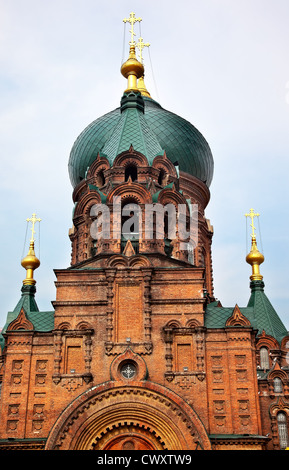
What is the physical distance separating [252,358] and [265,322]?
21.5 ft

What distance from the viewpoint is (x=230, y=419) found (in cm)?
1647

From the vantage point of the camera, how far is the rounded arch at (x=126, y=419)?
16.2m

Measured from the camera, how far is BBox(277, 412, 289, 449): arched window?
18.8 metres

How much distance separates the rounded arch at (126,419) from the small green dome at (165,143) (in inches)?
455

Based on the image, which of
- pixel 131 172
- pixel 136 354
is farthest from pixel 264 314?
pixel 136 354

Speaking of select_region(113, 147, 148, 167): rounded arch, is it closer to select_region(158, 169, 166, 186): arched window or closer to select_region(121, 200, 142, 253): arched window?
select_region(158, 169, 166, 186): arched window

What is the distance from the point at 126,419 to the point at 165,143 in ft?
41.6

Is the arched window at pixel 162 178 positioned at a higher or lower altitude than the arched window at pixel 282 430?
higher

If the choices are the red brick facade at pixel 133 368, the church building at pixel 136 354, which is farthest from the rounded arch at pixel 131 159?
the red brick facade at pixel 133 368

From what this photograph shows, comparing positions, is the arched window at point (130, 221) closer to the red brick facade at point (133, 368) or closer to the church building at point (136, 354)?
the church building at point (136, 354)

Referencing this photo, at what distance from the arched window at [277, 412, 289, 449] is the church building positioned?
30 mm
